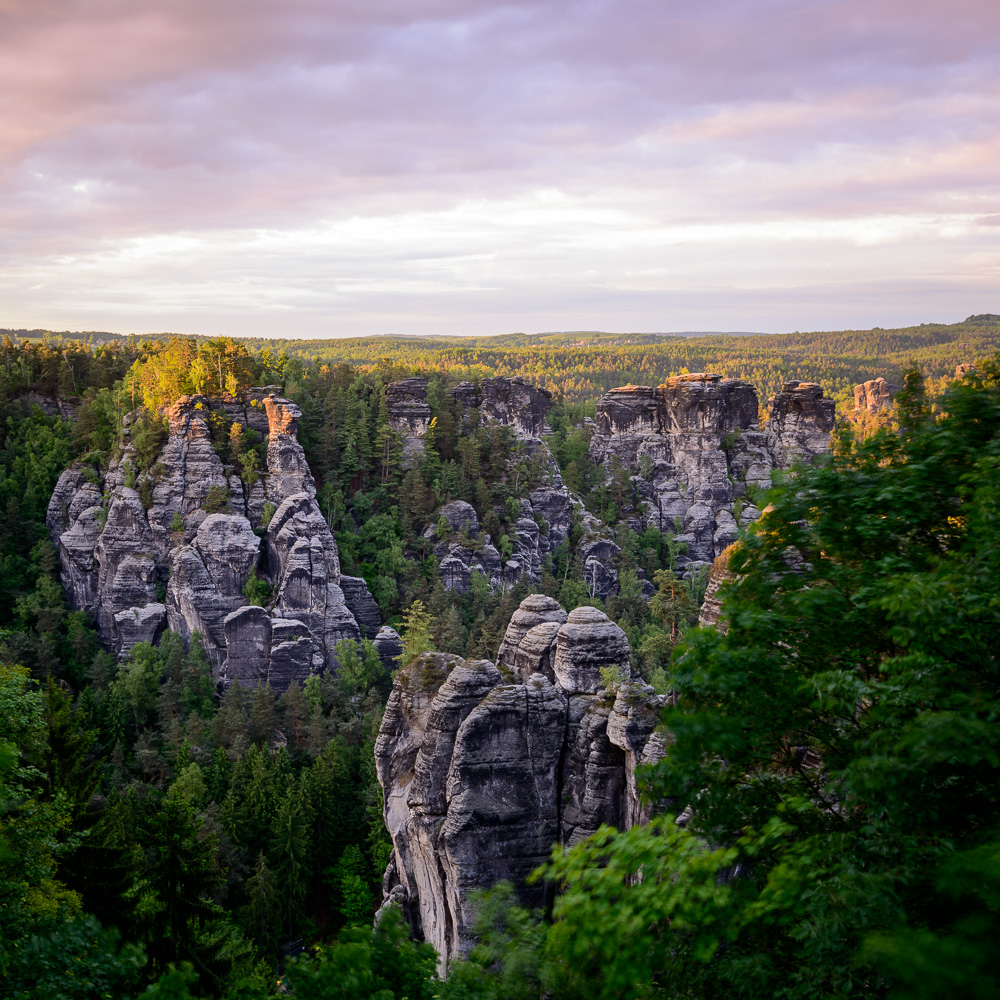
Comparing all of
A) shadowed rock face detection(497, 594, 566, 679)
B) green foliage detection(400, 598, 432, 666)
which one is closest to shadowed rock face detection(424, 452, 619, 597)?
green foliage detection(400, 598, 432, 666)

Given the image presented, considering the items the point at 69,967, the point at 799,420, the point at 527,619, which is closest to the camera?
the point at 69,967

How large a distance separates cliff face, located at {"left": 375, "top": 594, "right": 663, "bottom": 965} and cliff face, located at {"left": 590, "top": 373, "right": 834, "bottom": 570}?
72197 mm

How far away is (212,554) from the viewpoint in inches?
2335

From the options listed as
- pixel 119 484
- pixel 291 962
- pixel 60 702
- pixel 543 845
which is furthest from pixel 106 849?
pixel 119 484

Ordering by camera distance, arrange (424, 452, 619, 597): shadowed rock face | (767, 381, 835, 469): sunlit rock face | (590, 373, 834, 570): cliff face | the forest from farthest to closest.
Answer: (767, 381, 835, 469): sunlit rock face
(590, 373, 834, 570): cliff face
(424, 452, 619, 597): shadowed rock face
the forest

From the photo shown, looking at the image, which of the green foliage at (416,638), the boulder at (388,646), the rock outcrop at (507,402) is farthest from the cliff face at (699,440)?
the green foliage at (416,638)

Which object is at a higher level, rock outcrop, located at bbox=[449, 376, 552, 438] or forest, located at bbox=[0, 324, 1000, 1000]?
rock outcrop, located at bbox=[449, 376, 552, 438]

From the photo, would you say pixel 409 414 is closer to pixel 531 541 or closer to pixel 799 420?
pixel 531 541

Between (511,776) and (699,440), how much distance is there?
8175cm

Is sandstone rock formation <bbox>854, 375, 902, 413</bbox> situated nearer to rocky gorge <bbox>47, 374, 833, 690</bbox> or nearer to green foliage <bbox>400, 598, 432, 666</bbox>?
rocky gorge <bbox>47, 374, 833, 690</bbox>

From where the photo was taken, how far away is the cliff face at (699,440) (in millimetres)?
92000

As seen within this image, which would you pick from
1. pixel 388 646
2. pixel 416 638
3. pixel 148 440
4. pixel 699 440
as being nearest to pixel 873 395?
pixel 699 440

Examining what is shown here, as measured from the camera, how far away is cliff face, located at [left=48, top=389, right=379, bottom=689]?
56.7m

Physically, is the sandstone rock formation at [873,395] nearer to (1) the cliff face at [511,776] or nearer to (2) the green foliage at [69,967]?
(1) the cliff face at [511,776]
